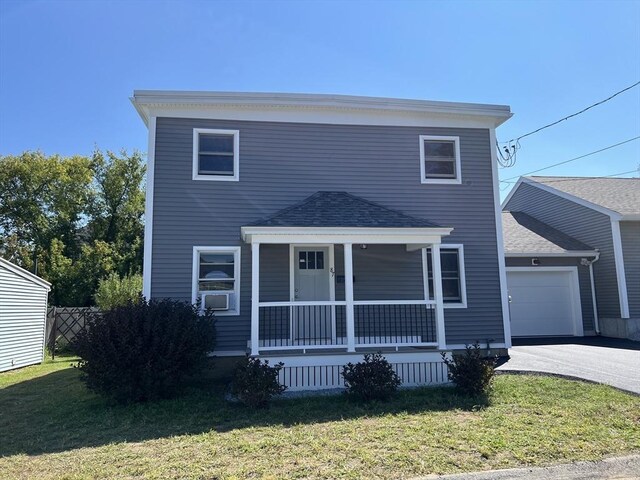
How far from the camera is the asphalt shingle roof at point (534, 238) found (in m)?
14.9

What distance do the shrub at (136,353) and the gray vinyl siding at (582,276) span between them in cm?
1140

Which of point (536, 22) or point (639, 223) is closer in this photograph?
point (536, 22)

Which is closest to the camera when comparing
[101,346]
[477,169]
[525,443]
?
[525,443]

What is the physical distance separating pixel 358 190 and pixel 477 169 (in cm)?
308

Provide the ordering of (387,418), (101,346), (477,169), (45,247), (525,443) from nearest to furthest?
(525,443)
(387,418)
(101,346)
(477,169)
(45,247)

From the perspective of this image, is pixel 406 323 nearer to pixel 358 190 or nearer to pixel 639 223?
pixel 358 190

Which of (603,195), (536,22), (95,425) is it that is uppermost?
(536,22)

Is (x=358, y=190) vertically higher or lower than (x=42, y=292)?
higher

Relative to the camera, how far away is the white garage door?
1459cm

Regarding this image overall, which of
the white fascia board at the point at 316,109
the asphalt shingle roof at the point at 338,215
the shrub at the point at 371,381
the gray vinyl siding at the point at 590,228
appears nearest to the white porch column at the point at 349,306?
the asphalt shingle roof at the point at 338,215

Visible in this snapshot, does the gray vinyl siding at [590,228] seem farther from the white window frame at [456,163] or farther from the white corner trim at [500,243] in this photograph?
the white window frame at [456,163]

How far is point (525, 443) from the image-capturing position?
4.91 metres

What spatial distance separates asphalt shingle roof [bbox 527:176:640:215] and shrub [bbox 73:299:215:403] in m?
14.5

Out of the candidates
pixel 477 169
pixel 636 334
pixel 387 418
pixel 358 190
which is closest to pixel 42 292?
pixel 358 190
